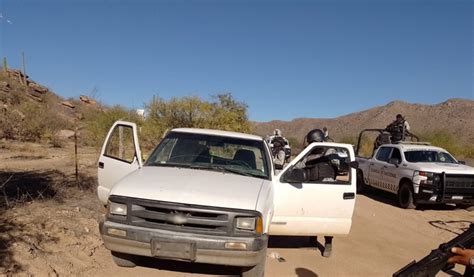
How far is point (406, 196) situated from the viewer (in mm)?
11633

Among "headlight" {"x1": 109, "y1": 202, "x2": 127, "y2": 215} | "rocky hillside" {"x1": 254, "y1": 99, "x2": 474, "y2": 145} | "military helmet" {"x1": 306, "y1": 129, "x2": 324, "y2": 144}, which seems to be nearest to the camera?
"headlight" {"x1": 109, "y1": 202, "x2": 127, "y2": 215}

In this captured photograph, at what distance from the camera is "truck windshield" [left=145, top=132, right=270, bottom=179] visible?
18.7ft

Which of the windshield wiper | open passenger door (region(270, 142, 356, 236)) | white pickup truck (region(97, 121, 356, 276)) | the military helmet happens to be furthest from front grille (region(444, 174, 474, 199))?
the windshield wiper

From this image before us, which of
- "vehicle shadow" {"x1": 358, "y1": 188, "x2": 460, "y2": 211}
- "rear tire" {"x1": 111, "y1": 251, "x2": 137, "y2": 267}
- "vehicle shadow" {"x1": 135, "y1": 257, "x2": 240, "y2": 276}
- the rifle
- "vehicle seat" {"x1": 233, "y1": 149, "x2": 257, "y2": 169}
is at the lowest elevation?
"vehicle shadow" {"x1": 358, "y1": 188, "x2": 460, "y2": 211}

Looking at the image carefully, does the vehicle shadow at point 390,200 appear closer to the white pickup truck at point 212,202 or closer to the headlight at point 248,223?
the white pickup truck at point 212,202

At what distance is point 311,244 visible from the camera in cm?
692

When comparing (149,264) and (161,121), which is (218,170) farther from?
(161,121)

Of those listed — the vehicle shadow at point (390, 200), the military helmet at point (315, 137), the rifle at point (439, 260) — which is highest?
the military helmet at point (315, 137)

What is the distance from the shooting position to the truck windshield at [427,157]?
40.1 feet

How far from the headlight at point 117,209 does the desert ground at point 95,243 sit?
36.0 inches

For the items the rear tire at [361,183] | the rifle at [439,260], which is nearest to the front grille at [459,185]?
the rear tire at [361,183]

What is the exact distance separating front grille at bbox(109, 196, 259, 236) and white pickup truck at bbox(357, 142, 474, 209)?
7.99 metres

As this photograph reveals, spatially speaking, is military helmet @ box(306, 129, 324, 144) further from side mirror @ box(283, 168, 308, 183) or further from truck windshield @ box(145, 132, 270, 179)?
side mirror @ box(283, 168, 308, 183)

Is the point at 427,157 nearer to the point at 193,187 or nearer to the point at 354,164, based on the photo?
the point at 354,164
